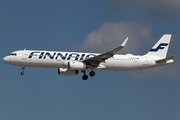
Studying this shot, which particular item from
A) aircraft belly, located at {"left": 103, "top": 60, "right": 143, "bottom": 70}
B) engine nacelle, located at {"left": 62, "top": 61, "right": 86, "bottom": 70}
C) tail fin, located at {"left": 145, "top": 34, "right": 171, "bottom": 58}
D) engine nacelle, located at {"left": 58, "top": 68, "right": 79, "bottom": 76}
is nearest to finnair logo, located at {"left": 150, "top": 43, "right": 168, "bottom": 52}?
tail fin, located at {"left": 145, "top": 34, "right": 171, "bottom": 58}

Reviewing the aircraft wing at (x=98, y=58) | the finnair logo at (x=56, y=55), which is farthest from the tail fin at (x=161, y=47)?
the finnair logo at (x=56, y=55)

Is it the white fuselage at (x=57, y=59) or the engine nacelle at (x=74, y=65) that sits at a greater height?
the white fuselage at (x=57, y=59)

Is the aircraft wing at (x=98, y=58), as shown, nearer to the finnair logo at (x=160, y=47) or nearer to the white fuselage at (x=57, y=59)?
the white fuselage at (x=57, y=59)

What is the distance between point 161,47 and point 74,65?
58.2 ft

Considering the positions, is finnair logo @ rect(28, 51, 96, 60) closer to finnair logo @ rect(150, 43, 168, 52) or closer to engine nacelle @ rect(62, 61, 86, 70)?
engine nacelle @ rect(62, 61, 86, 70)

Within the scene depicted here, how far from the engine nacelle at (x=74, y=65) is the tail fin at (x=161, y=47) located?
42.3 ft

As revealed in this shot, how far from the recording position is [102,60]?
280 feet

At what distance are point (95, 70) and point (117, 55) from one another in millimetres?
4160

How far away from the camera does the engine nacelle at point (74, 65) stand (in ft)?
273

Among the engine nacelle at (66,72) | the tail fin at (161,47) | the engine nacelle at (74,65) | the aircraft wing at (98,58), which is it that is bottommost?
the engine nacelle at (74,65)

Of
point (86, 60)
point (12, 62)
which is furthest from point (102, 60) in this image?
point (12, 62)

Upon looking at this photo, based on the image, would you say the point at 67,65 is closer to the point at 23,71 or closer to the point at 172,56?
the point at 23,71

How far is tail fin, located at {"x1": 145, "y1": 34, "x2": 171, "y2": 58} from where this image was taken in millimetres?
92375

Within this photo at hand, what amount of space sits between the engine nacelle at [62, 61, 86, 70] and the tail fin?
507 inches
